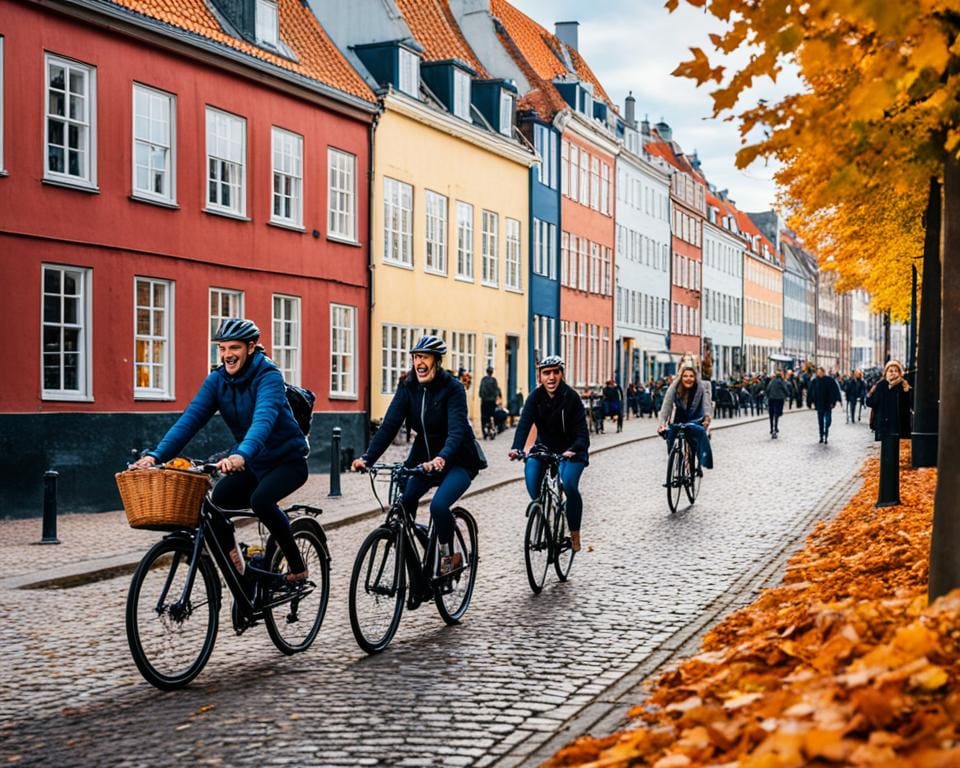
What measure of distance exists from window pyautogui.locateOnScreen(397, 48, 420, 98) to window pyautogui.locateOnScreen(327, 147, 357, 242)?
4.23 metres

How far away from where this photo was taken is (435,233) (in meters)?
35.2

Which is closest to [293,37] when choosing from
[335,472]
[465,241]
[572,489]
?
[465,241]

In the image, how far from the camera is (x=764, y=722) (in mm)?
4387

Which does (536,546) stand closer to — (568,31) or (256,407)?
(256,407)

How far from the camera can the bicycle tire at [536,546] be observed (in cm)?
1096

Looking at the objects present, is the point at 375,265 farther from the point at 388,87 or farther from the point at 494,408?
the point at 494,408

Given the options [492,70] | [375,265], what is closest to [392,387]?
[375,265]

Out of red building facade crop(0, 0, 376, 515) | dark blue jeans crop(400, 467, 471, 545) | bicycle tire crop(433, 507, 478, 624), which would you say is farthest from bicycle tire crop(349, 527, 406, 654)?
red building facade crop(0, 0, 376, 515)

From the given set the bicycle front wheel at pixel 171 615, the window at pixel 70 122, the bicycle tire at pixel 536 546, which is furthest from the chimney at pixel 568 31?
the bicycle front wheel at pixel 171 615

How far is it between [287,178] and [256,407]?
62.4 feet

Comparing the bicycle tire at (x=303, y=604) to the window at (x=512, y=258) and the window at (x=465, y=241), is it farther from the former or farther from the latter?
the window at (x=512, y=258)

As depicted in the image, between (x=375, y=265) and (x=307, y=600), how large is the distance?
2208 centimetres

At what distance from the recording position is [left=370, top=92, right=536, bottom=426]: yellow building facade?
31.7m

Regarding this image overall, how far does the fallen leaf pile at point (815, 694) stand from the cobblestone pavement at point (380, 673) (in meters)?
0.76
